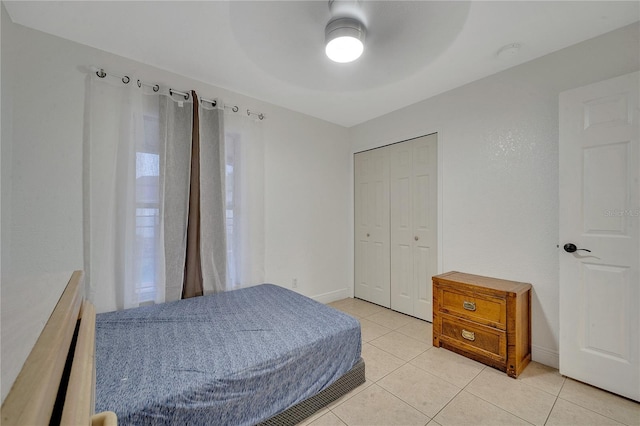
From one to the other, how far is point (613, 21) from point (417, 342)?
279 cm

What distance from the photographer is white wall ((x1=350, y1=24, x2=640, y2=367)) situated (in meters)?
2.00

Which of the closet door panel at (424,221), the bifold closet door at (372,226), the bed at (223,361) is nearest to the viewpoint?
the bed at (223,361)

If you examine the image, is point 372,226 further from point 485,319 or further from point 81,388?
point 81,388

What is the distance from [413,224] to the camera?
3.05 m

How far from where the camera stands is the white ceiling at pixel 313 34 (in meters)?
1.60

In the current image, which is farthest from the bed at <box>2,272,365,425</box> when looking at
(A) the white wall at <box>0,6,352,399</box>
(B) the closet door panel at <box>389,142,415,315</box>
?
(B) the closet door panel at <box>389,142,415,315</box>

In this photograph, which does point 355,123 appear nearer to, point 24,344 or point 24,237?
point 24,237

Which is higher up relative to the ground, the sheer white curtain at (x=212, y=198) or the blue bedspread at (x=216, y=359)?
the sheer white curtain at (x=212, y=198)

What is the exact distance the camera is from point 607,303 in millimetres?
1744

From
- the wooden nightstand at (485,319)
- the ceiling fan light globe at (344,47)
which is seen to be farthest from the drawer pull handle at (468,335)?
the ceiling fan light globe at (344,47)

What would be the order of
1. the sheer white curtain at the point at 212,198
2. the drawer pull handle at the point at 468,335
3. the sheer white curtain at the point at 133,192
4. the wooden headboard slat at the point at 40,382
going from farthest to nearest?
the sheer white curtain at the point at 212,198 < the drawer pull handle at the point at 468,335 < the sheer white curtain at the point at 133,192 < the wooden headboard slat at the point at 40,382

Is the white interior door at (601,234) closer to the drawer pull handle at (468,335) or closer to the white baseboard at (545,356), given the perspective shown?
the white baseboard at (545,356)

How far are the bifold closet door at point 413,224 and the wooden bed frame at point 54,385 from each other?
289 centimetres

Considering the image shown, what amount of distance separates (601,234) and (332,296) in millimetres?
2710
